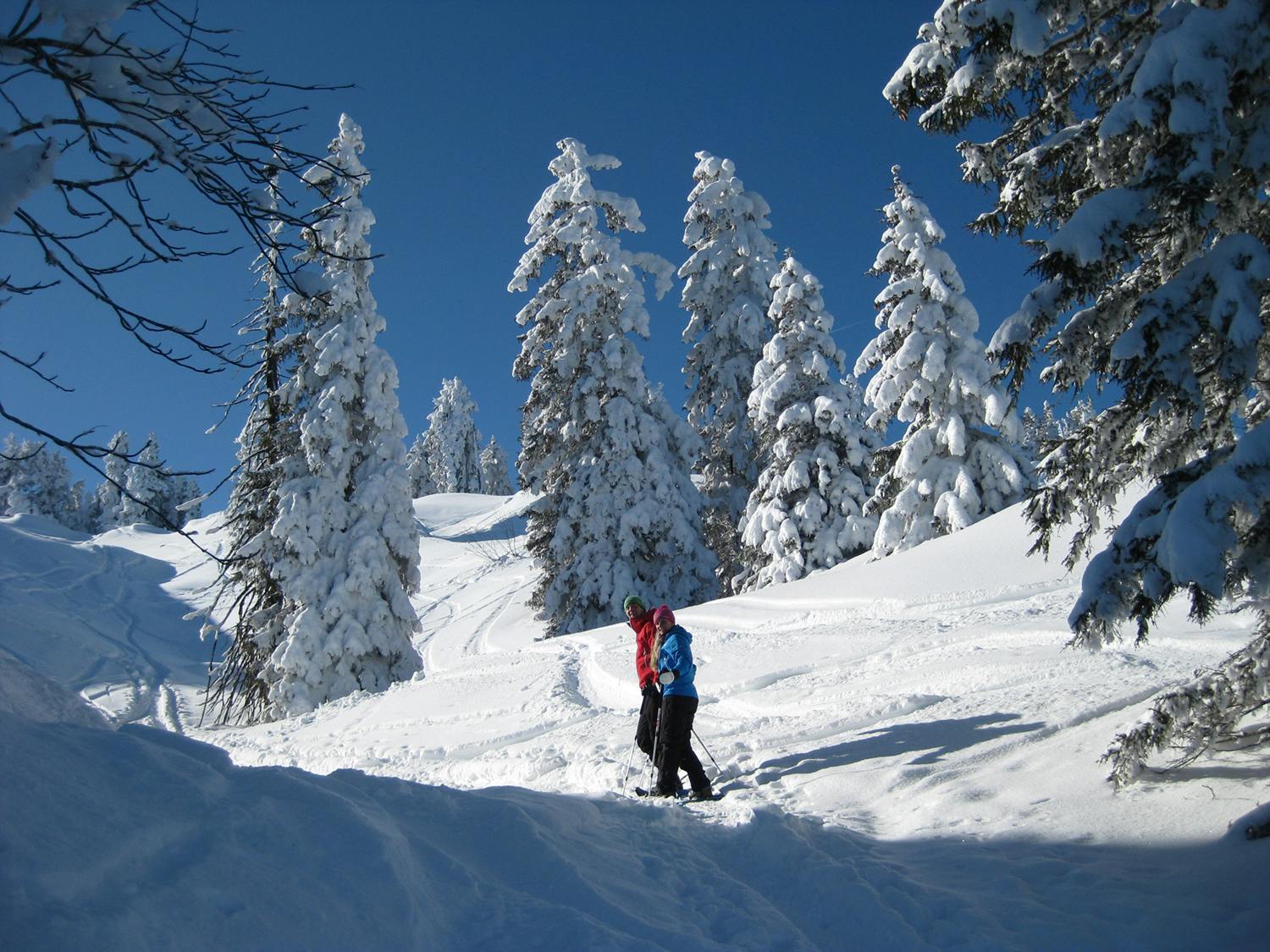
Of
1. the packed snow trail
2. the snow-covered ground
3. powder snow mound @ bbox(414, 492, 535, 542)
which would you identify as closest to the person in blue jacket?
the snow-covered ground

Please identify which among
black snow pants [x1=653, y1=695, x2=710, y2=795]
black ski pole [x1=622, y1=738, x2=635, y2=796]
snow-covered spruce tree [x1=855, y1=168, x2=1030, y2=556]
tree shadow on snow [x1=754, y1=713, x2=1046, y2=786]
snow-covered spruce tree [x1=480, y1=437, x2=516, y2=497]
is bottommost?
tree shadow on snow [x1=754, y1=713, x2=1046, y2=786]

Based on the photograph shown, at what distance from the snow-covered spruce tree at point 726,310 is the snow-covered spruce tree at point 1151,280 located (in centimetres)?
1912

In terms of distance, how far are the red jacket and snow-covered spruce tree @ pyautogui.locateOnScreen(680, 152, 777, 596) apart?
17.3 m

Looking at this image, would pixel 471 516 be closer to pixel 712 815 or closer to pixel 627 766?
pixel 627 766

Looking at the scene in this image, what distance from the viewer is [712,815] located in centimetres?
542

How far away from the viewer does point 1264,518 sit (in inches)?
139

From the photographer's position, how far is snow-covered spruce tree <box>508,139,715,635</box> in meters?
19.9

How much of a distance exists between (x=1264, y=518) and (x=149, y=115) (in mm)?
5082

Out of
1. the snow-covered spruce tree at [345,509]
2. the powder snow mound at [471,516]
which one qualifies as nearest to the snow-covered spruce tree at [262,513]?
the snow-covered spruce tree at [345,509]

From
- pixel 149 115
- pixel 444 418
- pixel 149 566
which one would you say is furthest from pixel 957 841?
pixel 444 418

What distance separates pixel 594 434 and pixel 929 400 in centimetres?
853

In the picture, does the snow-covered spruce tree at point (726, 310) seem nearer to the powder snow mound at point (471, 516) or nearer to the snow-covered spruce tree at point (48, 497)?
the powder snow mound at point (471, 516)

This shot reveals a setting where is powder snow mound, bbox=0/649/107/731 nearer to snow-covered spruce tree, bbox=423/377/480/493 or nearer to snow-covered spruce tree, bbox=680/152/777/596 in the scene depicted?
snow-covered spruce tree, bbox=680/152/777/596

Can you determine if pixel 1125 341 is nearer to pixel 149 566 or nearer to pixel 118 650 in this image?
pixel 118 650
